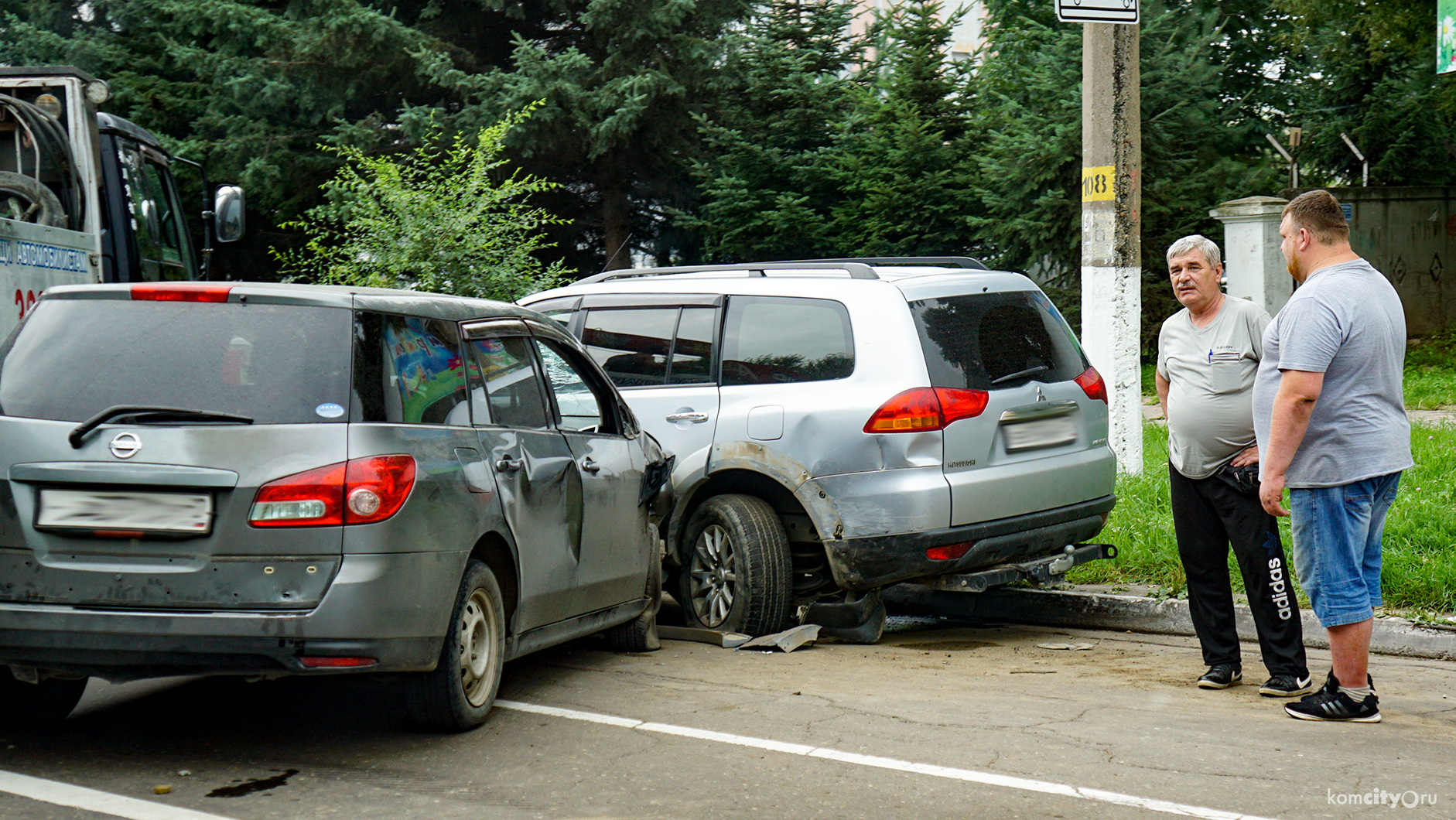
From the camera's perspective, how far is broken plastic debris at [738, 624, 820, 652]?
642 centimetres

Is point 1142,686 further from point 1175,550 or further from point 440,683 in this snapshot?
point 440,683

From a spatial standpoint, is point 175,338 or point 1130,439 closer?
point 175,338

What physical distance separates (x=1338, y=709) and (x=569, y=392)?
323 cm

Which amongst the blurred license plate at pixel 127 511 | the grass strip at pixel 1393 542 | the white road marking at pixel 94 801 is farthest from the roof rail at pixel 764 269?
the white road marking at pixel 94 801

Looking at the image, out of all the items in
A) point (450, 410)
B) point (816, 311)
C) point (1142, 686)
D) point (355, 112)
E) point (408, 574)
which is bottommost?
point (1142, 686)

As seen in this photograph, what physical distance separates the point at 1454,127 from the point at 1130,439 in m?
16.7

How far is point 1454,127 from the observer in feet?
73.8

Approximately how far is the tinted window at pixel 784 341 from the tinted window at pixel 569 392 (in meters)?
0.92

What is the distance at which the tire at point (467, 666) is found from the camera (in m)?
4.63

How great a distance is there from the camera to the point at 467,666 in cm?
482

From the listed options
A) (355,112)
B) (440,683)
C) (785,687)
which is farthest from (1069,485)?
(355,112)

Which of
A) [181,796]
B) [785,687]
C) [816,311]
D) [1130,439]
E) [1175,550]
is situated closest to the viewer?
[181,796]

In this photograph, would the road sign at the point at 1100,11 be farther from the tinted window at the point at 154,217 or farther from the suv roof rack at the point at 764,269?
the tinted window at the point at 154,217

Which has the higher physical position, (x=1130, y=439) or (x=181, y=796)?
(x=1130, y=439)
